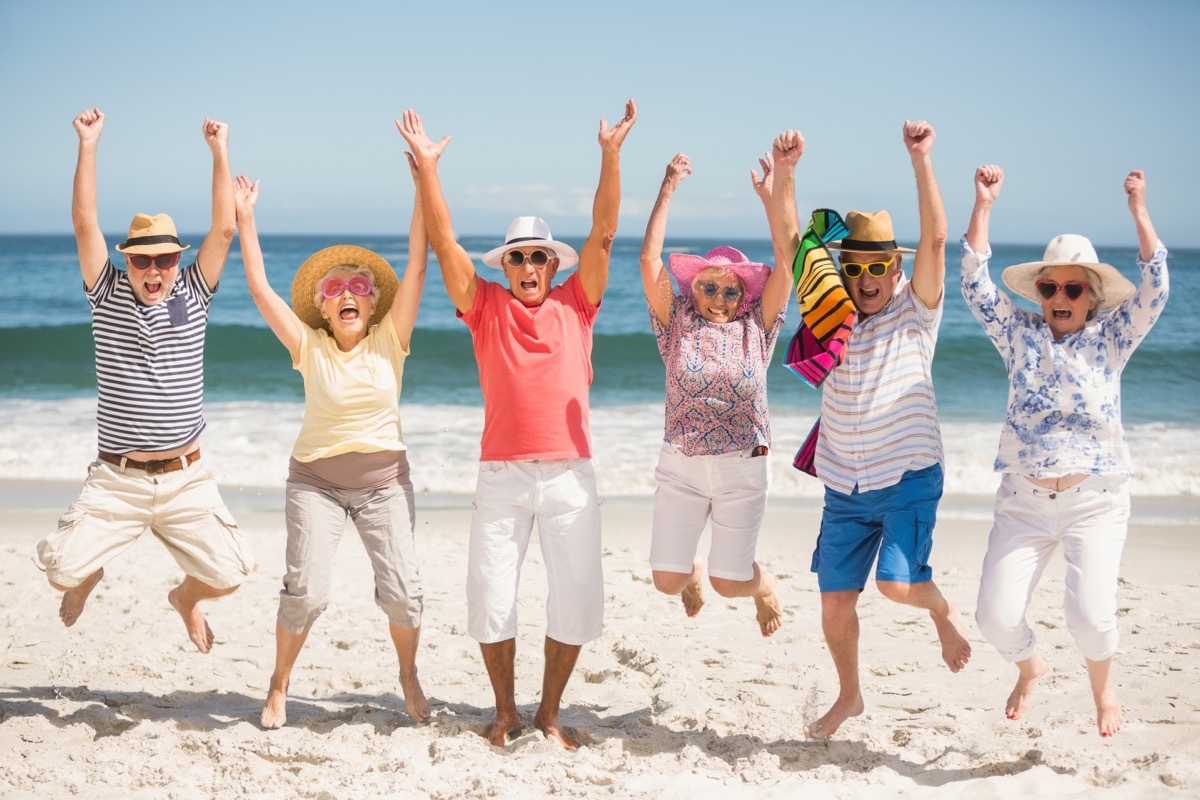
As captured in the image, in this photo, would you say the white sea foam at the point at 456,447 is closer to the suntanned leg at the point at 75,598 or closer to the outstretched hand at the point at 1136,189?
the suntanned leg at the point at 75,598

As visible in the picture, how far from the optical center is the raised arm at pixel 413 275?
4.80 meters

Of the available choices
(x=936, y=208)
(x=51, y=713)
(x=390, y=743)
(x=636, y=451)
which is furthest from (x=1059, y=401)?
(x=636, y=451)

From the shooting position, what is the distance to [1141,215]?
4.27 metres

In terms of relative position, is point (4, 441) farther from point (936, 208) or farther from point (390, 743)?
point (936, 208)

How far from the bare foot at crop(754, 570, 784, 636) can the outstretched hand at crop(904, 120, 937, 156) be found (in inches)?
82.3

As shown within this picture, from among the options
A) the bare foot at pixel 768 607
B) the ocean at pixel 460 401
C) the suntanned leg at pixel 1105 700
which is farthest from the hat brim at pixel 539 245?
the ocean at pixel 460 401

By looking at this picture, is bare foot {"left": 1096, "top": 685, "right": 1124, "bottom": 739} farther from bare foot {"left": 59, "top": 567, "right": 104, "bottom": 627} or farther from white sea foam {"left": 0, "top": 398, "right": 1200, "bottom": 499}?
white sea foam {"left": 0, "top": 398, "right": 1200, "bottom": 499}

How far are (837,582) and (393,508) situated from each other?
192cm

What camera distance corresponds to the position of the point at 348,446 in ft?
15.7

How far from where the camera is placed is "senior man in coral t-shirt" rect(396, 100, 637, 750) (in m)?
4.69

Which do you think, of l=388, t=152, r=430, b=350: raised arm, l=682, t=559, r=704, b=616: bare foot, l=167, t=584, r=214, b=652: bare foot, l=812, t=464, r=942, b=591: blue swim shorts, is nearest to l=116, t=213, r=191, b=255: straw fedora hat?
l=388, t=152, r=430, b=350: raised arm

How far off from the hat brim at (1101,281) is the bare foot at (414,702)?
10.2 ft

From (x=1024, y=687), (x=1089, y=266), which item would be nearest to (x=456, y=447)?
(x=1024, y=687)

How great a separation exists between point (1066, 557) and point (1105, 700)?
59cm
